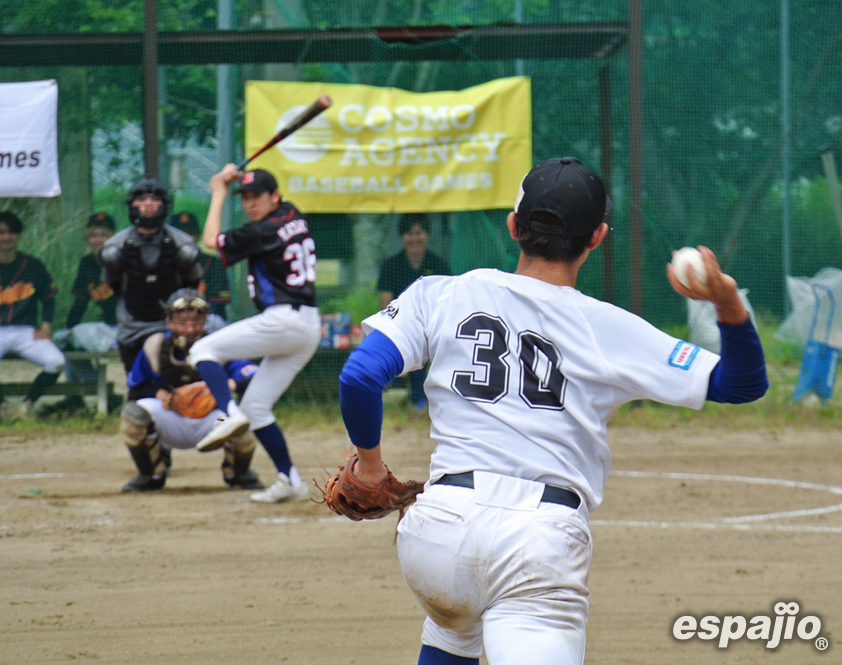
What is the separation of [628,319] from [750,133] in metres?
8.13

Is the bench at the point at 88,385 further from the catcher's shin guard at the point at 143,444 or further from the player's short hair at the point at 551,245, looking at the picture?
the player's short hair at the point at 551,245

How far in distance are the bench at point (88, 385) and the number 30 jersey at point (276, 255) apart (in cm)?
326

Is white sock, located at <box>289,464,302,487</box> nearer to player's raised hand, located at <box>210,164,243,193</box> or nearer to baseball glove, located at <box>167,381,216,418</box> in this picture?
baseball glove, located at <box>167,381,216,418</box>

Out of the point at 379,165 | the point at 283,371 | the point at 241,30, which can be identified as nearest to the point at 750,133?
the point at 379,165

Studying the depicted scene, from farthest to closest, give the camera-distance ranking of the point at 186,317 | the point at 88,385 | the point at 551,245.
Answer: the point at 88,385 < the point at 186,317 < the point at 551,245

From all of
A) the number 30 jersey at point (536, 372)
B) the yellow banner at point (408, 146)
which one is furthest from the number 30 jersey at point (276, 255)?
the number 30 jersey at point (536, 372)

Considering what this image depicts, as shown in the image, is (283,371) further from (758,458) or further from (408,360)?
(408,360)

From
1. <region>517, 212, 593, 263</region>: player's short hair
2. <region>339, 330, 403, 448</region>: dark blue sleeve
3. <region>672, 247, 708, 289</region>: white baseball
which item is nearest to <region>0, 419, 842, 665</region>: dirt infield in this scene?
<region>339, 330, 403, 448</region>: dark blue sleeve

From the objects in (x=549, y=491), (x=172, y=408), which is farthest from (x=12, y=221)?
(x=549, y=491)

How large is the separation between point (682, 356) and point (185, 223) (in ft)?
25.9

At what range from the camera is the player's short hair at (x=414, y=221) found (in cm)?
979

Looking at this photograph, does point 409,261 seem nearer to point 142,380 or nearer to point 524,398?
point 142,380

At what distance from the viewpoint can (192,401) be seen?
6719 millimetres

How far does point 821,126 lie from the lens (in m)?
9.83
